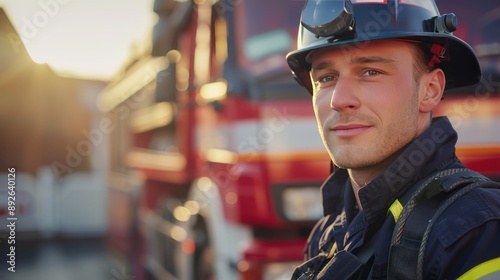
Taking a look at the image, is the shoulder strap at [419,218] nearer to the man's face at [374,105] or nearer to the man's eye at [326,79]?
the man's face at [374,105]

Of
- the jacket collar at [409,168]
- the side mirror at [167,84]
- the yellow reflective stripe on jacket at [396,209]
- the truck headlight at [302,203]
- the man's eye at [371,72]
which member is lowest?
the truck headlight at [302,203]

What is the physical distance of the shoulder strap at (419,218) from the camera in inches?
47.4

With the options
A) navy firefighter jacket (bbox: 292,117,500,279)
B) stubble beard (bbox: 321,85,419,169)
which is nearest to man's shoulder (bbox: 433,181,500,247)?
navy firefighter jacket (bbox: 292,117,500,279)

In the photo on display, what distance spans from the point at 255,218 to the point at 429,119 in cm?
168

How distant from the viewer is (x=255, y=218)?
3.15 meters

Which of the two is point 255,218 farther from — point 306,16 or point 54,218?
point 54,218

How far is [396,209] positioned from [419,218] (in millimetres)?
107

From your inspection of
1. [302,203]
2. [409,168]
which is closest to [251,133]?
[302,203]

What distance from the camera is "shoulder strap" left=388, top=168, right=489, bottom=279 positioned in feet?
3.95

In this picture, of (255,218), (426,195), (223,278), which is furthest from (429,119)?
(223,278)

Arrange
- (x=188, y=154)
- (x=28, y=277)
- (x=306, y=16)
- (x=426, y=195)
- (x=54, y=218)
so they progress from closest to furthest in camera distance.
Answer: (x=426, y=195) < (x=306, y=16) < (x=188, y=154) < (x=28, y=277) < (x=54, y=218)

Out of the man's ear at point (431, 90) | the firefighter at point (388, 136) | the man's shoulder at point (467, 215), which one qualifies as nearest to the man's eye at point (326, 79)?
the firefighter at point (388, 136)

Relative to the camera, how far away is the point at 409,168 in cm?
143

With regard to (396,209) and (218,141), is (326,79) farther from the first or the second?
(218,141)
